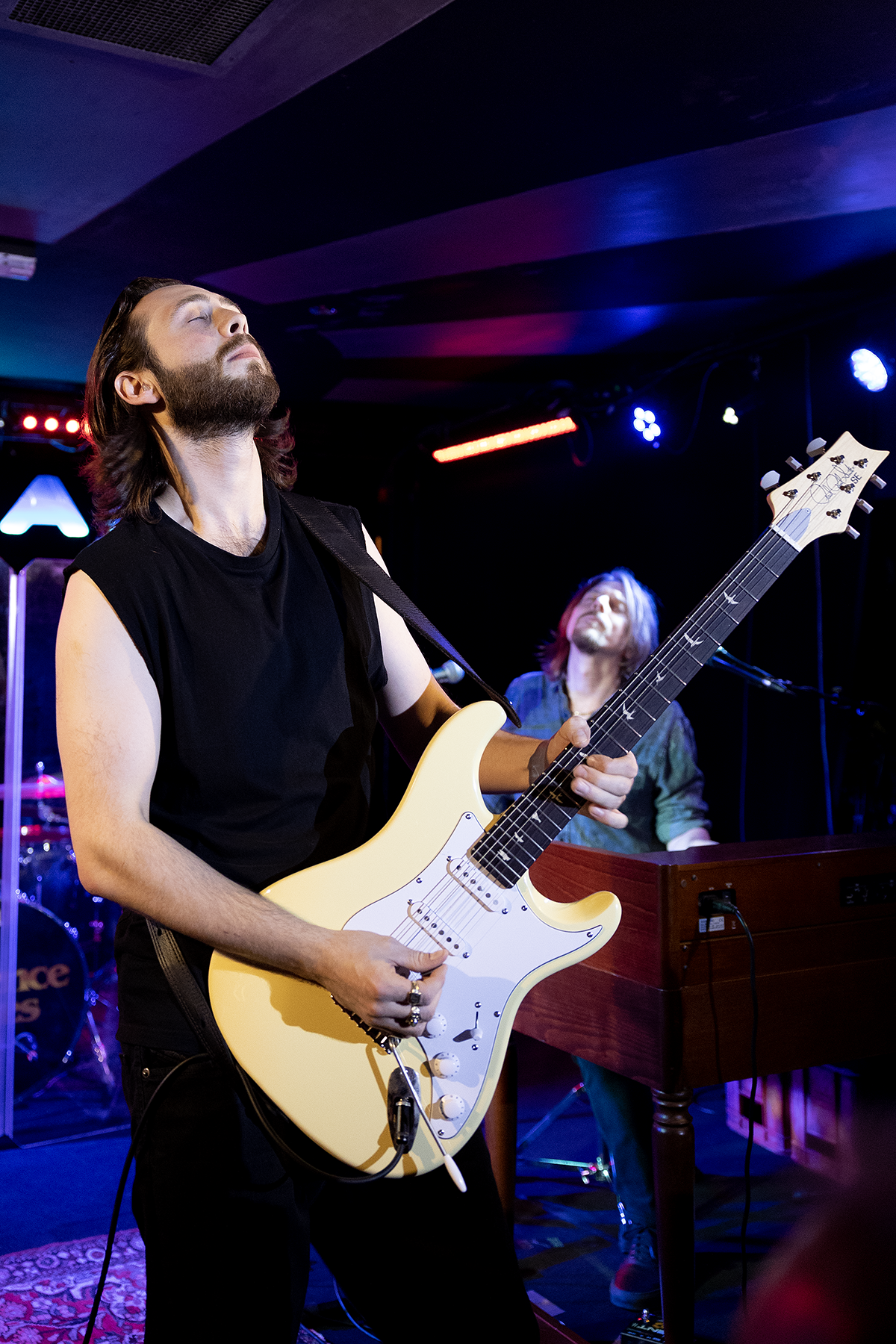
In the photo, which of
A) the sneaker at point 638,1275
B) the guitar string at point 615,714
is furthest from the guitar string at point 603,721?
the sneaker at point 638,1275

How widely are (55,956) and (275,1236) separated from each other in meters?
3.91

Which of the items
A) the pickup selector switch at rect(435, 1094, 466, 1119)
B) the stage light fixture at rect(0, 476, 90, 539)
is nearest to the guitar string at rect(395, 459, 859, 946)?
the pickup selector switch at rect(435, 1094, 466, 1119)

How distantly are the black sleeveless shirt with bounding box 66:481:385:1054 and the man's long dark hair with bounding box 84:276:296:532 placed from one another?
125 mm

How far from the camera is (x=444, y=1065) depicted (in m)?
1.52

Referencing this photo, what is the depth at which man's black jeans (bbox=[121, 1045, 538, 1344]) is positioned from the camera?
135cm

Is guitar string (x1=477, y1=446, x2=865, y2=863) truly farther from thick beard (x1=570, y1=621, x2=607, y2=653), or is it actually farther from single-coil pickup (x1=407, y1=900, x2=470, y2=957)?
thick beard (x1=570, y1=621, x2=607, y2=653)

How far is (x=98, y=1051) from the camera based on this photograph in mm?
5129

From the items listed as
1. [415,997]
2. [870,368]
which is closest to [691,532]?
[870,368]

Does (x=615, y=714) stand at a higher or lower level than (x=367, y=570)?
lower

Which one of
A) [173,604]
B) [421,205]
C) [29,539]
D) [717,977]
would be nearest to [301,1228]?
[173,604]

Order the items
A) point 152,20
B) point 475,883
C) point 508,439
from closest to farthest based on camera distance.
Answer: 1. point 475,883
2. point 152,20
3. point 508,439

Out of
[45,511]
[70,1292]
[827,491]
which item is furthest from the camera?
[45,511]

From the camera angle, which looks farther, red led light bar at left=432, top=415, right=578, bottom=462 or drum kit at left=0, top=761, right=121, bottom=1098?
red led light bar at left=432, top=415, right=578, bottom=462

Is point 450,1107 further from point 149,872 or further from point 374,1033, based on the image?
point 149,872
